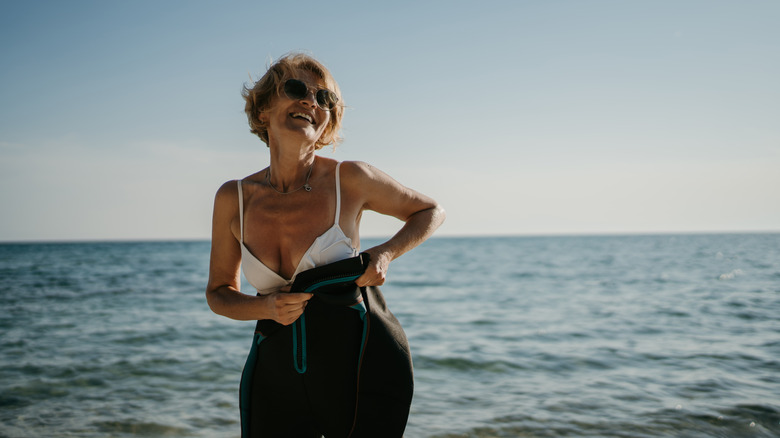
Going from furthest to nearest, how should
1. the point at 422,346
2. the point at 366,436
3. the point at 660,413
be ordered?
the point at 422,346
the point at 660,413
the point at 366,436

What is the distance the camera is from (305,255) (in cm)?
220

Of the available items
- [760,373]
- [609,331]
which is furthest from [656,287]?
[760,373]

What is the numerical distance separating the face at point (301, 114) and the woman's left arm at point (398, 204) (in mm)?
226

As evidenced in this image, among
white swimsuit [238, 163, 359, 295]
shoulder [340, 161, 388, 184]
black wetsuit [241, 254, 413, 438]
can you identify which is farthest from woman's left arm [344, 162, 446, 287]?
black wetsuit [241, 254, 413, 438]

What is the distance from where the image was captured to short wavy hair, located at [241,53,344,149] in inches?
92.7

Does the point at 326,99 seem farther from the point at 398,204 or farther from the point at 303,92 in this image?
the point at 398,204

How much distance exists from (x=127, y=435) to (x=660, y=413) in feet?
18.3

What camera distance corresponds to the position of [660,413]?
5.87 m

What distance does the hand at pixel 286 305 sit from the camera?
202 cm

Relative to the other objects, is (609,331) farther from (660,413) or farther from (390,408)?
(390,408)

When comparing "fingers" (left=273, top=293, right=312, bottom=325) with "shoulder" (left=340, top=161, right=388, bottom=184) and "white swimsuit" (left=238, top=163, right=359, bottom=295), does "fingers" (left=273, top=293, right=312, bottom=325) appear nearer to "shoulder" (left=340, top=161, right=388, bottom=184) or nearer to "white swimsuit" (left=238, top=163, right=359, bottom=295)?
"white swimsuit" (left=238, top=163, right=359, bottom=295)

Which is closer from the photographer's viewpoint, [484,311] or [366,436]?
[366,436]

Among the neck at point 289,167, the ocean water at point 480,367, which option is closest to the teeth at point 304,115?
the neck at point 289,167

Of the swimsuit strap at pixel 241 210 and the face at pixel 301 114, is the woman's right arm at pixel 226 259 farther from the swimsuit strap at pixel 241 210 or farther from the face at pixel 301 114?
the face at pixel 301 114
